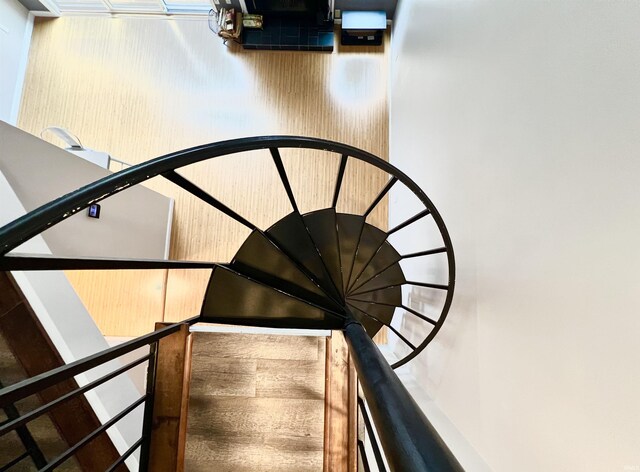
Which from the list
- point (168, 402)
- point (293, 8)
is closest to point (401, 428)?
point (168, 402)

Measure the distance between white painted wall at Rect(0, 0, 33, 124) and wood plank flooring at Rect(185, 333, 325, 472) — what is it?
3844mm

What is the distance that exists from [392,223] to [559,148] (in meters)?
2.33

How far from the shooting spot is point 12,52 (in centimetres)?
349

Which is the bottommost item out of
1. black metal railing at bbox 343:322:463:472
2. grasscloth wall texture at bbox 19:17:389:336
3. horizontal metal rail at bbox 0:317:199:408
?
horizontal metal rail at bbox 0:317:199:408

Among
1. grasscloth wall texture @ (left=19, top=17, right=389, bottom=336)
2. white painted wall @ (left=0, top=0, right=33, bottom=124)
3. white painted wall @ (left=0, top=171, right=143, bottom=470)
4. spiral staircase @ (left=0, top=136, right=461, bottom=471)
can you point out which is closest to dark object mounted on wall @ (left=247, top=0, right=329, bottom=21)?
grasscloth wall texture @ (left=19, top=17, right=389, bottom=336)

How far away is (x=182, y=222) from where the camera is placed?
3.37 metres

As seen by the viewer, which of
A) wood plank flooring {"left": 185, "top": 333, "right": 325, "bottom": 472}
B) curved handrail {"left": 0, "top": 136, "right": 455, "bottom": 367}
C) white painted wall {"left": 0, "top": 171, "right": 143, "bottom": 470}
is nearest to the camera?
curved handrail {"left": 0, "top": 136, "right": 455, "bottom": 367}

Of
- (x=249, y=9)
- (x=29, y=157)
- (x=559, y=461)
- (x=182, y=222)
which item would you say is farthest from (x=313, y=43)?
(x=559, y=461)

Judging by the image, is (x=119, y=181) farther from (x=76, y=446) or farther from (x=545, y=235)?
(x=545, y=235)

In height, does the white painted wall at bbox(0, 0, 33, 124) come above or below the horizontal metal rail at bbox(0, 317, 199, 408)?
above

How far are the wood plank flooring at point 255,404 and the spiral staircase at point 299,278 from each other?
32 cm

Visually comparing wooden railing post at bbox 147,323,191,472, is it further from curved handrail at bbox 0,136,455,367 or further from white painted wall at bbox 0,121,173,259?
white painted wall at bbox 0,121,173,259

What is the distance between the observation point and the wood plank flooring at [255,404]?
5.25 ft

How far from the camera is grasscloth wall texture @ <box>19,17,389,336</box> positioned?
3.40 meters
